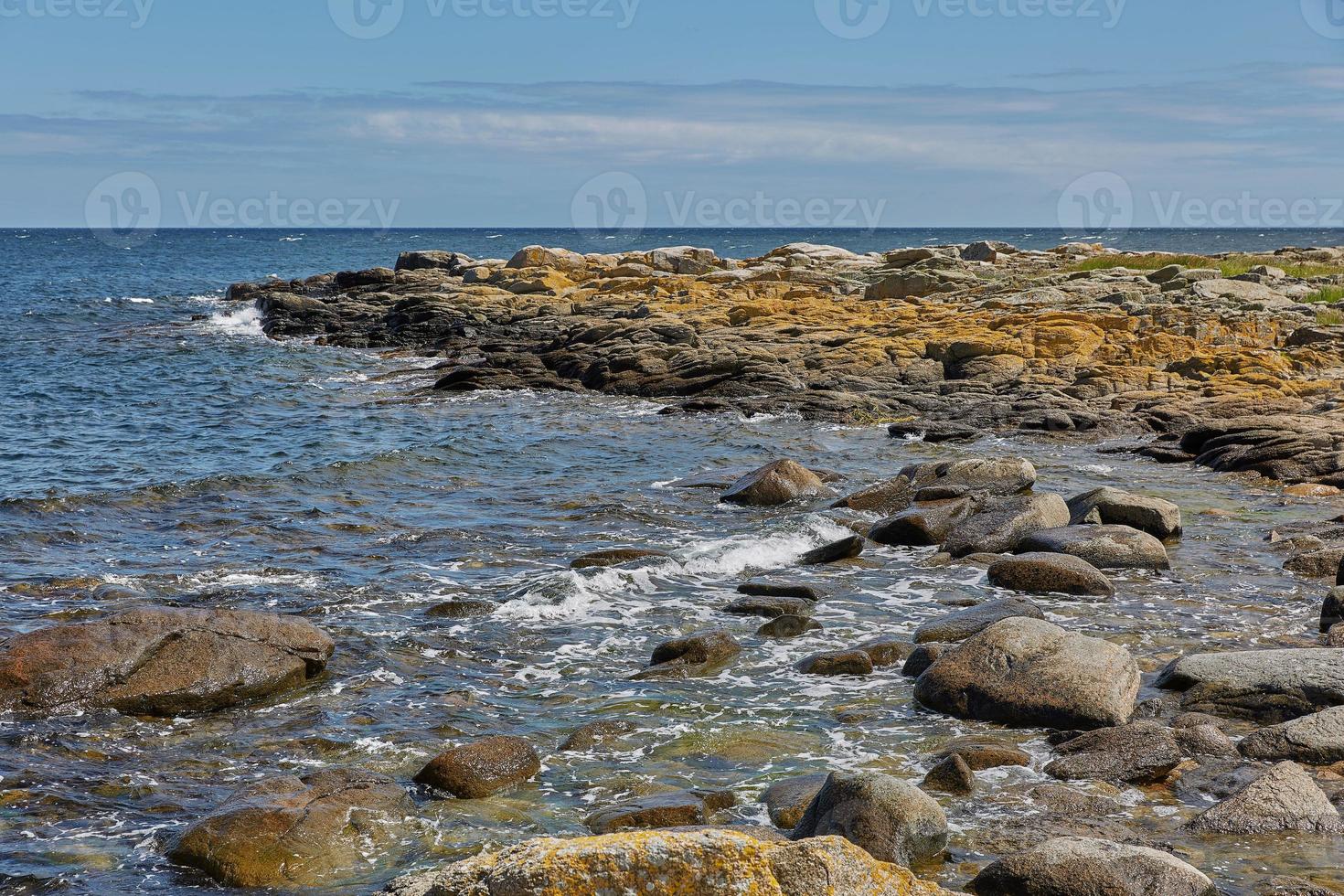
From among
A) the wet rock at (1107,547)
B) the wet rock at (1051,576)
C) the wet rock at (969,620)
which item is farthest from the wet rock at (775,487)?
the wet rock at (969,620)

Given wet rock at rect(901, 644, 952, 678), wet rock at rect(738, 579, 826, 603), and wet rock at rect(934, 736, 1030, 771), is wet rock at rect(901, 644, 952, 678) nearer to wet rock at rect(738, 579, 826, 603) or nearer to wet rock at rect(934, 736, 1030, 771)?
wet rock at rect(934, 736, 1030, 771)

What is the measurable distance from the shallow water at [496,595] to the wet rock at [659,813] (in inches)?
6.1

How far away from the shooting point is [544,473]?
2052 centimetres

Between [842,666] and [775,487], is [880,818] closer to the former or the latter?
[842,666]

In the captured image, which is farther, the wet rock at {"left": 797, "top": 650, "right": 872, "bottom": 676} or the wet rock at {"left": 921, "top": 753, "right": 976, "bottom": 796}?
the wet rock at {"left": 797, "top": 650, "right": 872, "bottom": 676}

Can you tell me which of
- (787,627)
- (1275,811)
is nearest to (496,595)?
(787,627)

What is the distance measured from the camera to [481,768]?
818 centimetres

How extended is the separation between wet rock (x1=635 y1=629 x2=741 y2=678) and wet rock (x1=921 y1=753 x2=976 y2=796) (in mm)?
2938

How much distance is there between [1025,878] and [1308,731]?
3273mm

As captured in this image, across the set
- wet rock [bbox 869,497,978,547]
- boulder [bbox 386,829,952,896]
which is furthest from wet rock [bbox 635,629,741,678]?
boulder [bbox 386,829,952,896]

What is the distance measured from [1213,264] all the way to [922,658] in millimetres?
39711

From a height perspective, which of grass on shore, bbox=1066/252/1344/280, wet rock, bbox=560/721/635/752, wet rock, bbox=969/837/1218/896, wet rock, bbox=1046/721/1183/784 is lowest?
wet rock, bbox=560/721/635/752

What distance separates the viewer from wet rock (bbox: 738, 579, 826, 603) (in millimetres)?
12844

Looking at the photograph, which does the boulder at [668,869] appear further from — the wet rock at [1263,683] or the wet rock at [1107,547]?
the wet rock at [1107,547]
